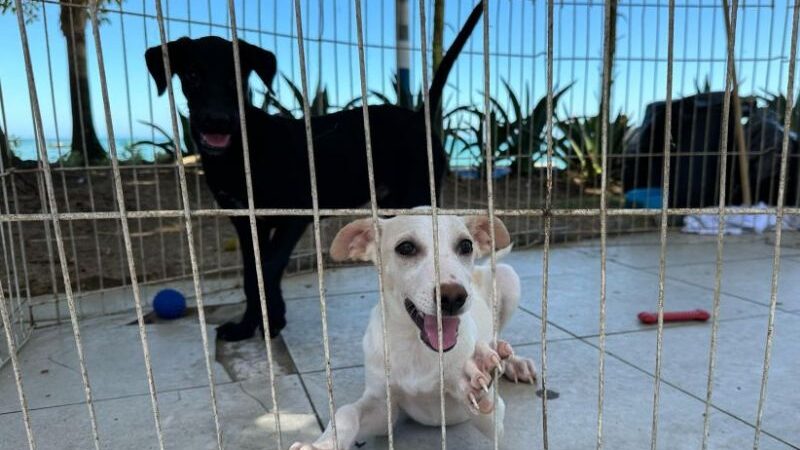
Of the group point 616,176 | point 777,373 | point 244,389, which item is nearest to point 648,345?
point 777,373

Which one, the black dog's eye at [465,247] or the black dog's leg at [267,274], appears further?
the black dog's leg at [267,274]

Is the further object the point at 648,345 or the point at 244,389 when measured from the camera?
the point at 648,345

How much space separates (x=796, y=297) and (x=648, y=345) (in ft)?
5.01

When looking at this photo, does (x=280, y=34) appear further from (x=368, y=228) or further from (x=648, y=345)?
(x=648, y=345)

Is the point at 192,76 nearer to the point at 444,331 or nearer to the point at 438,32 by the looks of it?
the point at 444,331

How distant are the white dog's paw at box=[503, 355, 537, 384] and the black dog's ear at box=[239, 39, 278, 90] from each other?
1935 mm

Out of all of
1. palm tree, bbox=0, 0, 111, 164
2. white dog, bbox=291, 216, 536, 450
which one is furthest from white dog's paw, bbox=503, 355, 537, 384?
palm tree, bbox=0, 0, 111, 164

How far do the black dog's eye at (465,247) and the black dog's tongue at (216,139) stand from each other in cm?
145

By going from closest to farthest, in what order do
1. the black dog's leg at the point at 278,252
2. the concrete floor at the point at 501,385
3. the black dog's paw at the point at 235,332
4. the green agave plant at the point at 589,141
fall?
1. the concrete floor at the point at 501,385
2. the black dog's leg at the point at 278,252
3. the black dog's paw at the point at 235,332
4. the green agave plant at the point at 589,141

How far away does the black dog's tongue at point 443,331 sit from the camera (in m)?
1.89

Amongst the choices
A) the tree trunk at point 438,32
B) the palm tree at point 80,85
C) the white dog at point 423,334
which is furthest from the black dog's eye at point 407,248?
the tree trunk at point 438,32

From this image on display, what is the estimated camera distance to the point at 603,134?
1.51 m

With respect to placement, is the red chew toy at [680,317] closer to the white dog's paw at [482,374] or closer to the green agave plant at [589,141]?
the white dog's paw at [482,374]

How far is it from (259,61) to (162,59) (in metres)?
0.49
